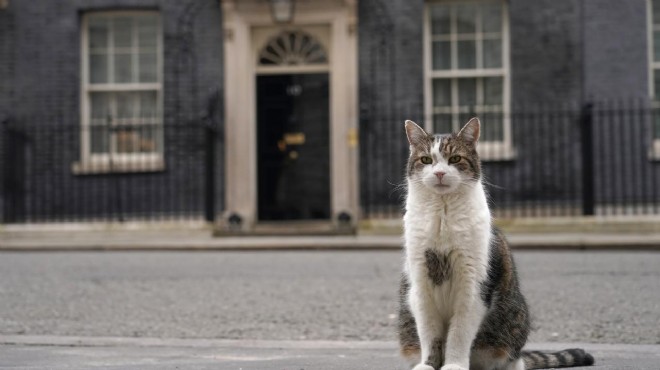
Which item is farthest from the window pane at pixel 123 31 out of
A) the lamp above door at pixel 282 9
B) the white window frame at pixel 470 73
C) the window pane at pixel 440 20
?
A: the window pane at pixel 440 20

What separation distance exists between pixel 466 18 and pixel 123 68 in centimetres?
573

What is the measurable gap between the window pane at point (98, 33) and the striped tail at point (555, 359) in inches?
514

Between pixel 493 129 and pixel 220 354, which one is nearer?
pixel 220 354

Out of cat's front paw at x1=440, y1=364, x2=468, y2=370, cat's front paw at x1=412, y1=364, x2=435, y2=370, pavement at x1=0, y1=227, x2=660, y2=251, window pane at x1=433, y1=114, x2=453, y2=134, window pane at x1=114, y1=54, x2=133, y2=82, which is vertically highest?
window pane at x1=114, y1=54, x2=133, y2=82

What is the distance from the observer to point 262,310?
7797 mm

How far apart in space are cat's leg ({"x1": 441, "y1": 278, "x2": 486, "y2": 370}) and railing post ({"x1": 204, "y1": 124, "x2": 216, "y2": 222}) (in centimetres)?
1155

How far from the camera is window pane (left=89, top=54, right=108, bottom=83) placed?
653 inches

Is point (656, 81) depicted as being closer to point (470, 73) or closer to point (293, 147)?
point (470, 73)

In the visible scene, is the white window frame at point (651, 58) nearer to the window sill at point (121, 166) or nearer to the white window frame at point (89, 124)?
the white window frame at point (89, 124)

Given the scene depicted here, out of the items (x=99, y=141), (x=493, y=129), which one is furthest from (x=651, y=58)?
(x=99, y=141)

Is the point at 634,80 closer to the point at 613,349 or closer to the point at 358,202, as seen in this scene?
the point at 358,202

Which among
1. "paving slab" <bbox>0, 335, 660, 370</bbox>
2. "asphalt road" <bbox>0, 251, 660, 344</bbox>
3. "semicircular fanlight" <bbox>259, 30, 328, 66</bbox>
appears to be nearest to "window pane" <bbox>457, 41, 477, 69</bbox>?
"semicircular fanlight" <bbox>259, 30, 328, 66</bbox>

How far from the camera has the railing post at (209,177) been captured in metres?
15.5

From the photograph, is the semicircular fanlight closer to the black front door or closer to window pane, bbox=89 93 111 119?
the black front door
